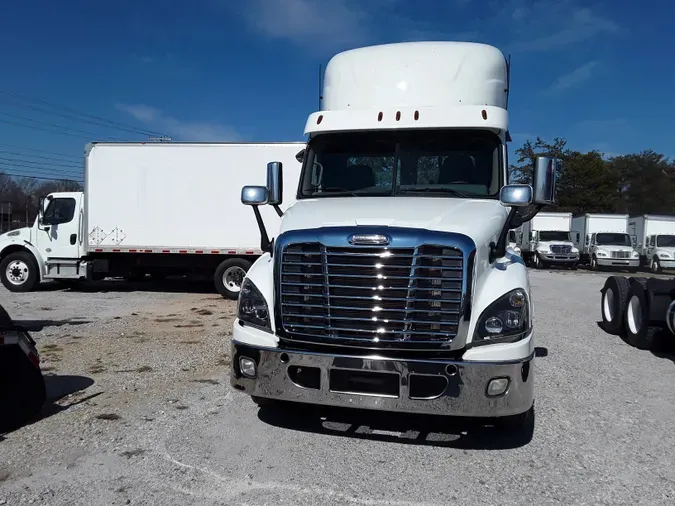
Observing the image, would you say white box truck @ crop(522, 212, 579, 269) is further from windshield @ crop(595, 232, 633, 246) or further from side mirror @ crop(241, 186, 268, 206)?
side mirror @ crop(241, 186, 268, 206)

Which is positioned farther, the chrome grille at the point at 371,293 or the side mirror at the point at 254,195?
the side mirror at the point at 254,195

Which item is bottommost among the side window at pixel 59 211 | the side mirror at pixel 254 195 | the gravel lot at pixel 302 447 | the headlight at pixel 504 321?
the gravel lot at pixel 302 447

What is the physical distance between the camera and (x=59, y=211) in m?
13.9

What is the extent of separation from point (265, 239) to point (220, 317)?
564 centimetres

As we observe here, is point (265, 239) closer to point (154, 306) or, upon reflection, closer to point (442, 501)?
point (442, 501)

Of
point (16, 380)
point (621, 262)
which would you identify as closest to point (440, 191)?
point (16, 380)

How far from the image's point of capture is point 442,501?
348 centimetres

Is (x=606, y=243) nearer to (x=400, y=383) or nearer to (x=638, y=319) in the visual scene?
(x=638, y=319)

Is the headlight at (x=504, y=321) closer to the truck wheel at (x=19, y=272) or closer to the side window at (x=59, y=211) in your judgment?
the side window at (x=59, y=211)

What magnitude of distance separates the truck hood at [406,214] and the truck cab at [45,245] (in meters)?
10.3

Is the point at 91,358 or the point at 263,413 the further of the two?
the point at 91,358

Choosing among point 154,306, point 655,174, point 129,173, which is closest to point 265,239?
point 154,306

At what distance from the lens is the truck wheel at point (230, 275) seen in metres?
13.1

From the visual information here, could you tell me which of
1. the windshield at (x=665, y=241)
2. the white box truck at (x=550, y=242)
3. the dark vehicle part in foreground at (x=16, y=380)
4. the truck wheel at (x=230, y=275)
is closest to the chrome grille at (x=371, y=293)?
the dark vehicle part in foreground at (x=16, y=380)
